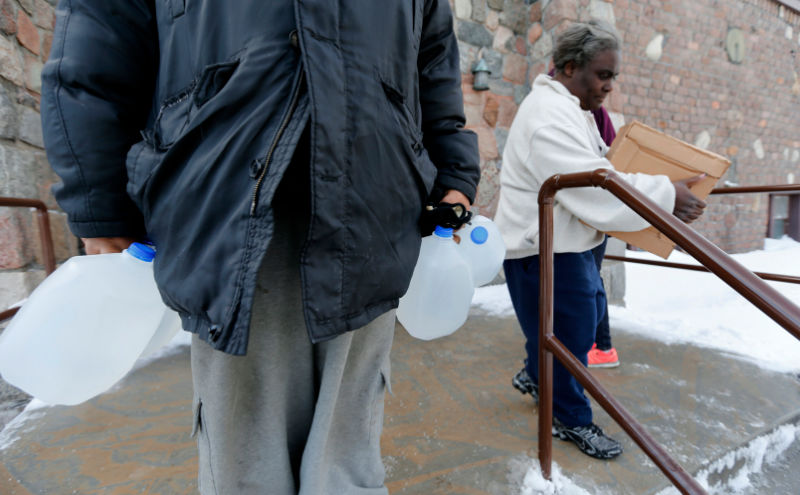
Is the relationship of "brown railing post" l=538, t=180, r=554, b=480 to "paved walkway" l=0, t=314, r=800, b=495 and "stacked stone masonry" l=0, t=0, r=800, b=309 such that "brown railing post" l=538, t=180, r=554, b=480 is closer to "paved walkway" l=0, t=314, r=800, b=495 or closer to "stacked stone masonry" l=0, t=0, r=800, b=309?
"paved walkway" l=0, t=314, r=800, b=495

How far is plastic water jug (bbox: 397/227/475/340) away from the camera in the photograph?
1337 mm

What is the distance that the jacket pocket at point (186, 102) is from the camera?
0.73 m

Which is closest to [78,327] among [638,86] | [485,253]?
[485,253]

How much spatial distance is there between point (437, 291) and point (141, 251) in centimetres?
90

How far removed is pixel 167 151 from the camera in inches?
29.5

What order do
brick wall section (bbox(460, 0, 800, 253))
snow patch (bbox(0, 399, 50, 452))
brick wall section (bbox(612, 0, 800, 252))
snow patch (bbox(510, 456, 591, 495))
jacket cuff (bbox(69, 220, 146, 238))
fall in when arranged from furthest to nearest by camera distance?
brick wall section (bbox(612, 0, 800, 252)) < brick wall section (bbox(460, 0, 800, 253)) < snow patch (bbox(0, 399, 50, 452)) < snow patch (bbox(510, 456, 591, 495)) < jacket cuff (bbox(69, 220, 146, 238))

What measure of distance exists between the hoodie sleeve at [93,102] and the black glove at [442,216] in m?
0.69

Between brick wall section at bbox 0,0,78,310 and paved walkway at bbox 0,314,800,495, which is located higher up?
brick wall section at bbox 0,0,78,310

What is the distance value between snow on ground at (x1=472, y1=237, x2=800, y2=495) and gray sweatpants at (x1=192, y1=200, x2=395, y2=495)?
91cm

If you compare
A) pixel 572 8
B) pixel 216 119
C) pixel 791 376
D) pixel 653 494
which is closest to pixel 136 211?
pixel 216 119

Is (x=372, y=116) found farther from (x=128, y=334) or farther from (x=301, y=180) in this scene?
(x=128, y=334)

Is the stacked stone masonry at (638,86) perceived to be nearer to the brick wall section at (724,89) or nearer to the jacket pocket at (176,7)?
the brick wall section at (724,89)

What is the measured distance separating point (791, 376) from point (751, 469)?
3.55ft

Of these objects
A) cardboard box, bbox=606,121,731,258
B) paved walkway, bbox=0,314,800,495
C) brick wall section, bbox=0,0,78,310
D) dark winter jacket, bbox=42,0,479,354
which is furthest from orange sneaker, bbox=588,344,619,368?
brick wall section, bbox=0,0,78,310
